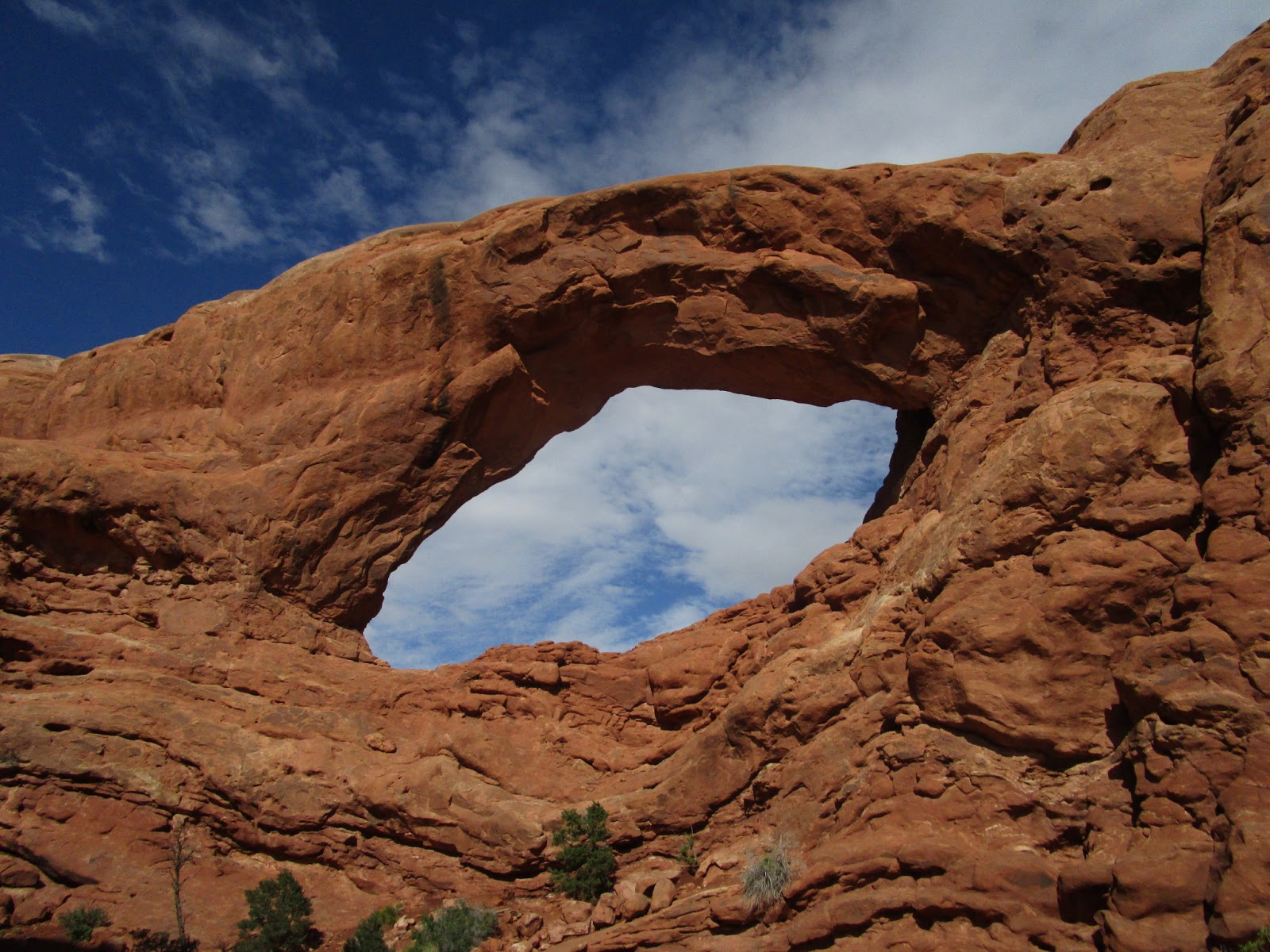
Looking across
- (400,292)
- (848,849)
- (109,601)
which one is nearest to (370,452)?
(400,292)

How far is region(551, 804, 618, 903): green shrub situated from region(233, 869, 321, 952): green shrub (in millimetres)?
3399

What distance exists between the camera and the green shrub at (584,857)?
12562 mm

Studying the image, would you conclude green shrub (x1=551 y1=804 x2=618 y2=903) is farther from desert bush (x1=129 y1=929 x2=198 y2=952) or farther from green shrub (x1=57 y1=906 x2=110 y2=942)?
green shrub (x1=57 y1=906 x2=110 y2=942)

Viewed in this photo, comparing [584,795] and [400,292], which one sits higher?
[400,292]

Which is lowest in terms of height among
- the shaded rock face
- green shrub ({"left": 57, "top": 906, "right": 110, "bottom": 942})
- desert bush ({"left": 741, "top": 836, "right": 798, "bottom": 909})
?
desert bush ({"left": 741, "top": 836, "right": 798, "bottom": 909})

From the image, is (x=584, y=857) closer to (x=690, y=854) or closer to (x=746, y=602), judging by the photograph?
(x=690, y=854)

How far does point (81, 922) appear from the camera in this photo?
1177 centimetres

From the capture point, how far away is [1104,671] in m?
9.79

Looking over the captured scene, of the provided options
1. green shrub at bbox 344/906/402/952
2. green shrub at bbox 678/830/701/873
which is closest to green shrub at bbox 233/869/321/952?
green shrub at bbox 344/906/402/952

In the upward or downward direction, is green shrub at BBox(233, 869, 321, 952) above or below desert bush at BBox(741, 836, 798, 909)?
above

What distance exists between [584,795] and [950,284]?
32.2 ft

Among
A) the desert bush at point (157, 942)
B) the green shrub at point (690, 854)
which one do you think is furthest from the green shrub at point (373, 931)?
the green shrub at point (690, 854)

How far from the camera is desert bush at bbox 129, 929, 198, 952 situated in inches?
470

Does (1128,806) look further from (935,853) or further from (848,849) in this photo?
(848,849)
